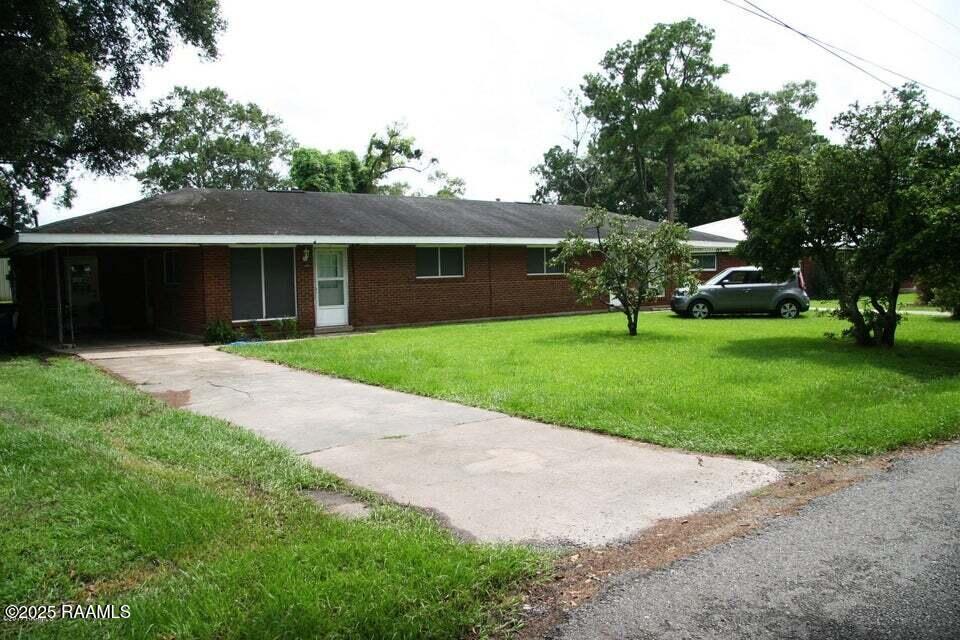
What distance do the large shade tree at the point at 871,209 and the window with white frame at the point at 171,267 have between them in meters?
13.7

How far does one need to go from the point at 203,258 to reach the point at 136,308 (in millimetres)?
5654

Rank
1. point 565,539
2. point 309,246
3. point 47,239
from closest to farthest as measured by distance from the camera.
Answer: point 565,539 < point 47,239 < point 309,246

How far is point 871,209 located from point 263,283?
43.6 ft

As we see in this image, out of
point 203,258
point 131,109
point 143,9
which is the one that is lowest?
point 203,258

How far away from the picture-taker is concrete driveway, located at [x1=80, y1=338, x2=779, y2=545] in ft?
16.1

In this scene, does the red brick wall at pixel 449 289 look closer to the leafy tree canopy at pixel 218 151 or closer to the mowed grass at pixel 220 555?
the mowed grass at pixel 220 555

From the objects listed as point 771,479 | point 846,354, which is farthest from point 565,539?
point 846,354

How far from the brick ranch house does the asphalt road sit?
14331mm

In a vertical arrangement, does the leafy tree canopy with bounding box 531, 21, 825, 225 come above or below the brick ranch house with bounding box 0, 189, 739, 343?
above

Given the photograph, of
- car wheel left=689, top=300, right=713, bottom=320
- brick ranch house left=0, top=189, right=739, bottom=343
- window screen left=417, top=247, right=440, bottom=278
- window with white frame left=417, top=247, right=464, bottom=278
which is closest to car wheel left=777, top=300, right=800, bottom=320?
car wheel left=689, top=300, right=713, bottom=320

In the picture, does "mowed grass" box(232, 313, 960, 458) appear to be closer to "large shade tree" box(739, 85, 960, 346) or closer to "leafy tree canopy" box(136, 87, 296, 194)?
"large shade tree" box(739, 85, 960, 346)

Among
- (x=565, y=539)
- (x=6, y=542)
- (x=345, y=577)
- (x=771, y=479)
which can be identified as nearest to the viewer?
(x=345, y=577)

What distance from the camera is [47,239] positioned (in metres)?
14.3

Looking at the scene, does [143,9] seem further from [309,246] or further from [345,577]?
[345,577]
